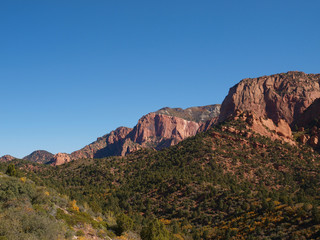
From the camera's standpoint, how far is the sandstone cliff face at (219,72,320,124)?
15725 cm

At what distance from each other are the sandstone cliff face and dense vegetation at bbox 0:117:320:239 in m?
48.8

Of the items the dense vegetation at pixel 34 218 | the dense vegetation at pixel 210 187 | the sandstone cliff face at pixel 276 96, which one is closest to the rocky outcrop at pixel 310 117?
the sandstone cliff face at pixel 276 96

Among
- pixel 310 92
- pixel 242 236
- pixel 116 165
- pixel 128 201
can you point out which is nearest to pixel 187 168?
pixel 128 201

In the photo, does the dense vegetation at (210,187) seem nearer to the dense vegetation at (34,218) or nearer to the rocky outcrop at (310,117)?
the dense vegetation at (34,218)

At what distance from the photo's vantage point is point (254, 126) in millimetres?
120000

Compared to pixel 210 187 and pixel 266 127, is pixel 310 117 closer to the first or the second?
pixel 266 127

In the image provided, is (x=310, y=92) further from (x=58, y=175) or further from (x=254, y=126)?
(x=58, y=175)

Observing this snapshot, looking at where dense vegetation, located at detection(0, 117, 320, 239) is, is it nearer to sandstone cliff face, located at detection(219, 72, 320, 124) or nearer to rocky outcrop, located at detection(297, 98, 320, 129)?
rocky outcrop, located at detection(297, 98, 320, 129)

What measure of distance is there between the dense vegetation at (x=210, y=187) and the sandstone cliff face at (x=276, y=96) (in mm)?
48836

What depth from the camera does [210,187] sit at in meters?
70.0

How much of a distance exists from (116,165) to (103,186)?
19.8 meters

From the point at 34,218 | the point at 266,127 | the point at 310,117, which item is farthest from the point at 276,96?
the point at 34,218

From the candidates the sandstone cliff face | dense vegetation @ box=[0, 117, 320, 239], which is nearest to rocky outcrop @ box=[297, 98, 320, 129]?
the sandstone cliff face

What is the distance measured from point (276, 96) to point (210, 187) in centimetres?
11601
